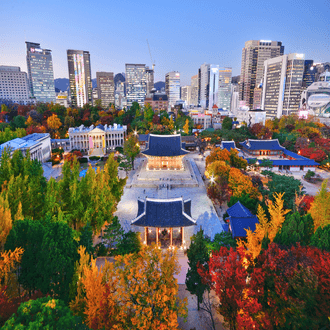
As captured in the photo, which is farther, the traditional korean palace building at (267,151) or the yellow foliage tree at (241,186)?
the traditional korean palace building at (267,151)

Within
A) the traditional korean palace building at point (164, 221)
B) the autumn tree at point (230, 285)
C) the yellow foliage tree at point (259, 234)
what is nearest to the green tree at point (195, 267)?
the autumn tree at point (230, 285)

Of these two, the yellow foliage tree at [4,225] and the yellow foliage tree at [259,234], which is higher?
the yellow foliage tree at [4,225]

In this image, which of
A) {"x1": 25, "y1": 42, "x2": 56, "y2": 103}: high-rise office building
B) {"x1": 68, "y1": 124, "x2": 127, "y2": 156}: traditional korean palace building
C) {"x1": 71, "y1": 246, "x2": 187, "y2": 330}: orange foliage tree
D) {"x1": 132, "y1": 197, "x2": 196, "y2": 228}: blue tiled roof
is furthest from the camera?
{"x1": 25, "y1": 42, "x2": 56, "y2": 103}: high-rise office building

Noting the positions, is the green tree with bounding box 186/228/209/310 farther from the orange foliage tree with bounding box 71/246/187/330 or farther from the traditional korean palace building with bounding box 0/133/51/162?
the traditional korean palace building with bounding box 0/133/51/162

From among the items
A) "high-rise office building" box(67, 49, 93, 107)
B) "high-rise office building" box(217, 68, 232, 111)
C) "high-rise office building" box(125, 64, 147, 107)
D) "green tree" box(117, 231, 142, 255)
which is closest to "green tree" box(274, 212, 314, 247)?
"green tree" box(117, 231, 142, 255)

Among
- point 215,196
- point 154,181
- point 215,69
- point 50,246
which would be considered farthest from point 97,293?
point 215,69

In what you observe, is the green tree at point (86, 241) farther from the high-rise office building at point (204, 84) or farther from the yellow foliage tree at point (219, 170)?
the high-rise office building at point (204, 84)
